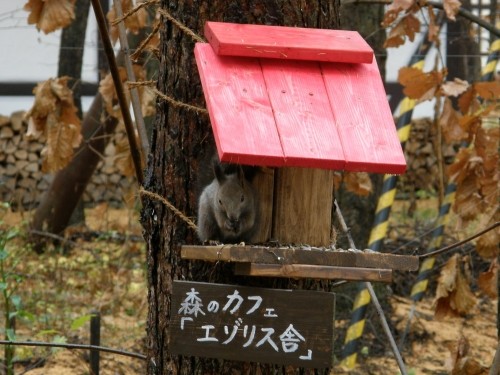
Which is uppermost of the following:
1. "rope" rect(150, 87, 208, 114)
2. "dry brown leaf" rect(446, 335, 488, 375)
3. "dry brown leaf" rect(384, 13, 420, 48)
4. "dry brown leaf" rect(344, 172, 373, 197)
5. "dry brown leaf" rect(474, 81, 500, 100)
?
"dry brown leaf" rect(384, 13, 420, 48)

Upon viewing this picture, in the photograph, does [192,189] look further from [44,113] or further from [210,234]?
[44,113]

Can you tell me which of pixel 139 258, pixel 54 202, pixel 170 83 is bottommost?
pixel 139 258

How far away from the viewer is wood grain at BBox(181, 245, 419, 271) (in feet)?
7.49

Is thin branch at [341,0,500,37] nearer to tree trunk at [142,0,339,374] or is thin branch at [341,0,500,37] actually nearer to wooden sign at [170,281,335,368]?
tree trunk at [142,0,339,374]

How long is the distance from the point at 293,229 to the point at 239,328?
34cm

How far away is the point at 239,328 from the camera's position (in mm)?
2488

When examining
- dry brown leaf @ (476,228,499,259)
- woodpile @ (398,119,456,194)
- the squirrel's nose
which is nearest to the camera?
the squirrel's nose

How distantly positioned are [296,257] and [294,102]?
469 millimetres

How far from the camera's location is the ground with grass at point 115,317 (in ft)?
20.1

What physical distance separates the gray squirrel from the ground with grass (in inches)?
119

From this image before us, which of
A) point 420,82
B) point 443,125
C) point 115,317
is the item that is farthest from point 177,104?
point 115,317

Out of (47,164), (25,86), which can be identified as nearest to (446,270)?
(47,164)

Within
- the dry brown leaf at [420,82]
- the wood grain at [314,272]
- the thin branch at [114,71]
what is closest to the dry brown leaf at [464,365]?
the dry brown leaf at [420,82]

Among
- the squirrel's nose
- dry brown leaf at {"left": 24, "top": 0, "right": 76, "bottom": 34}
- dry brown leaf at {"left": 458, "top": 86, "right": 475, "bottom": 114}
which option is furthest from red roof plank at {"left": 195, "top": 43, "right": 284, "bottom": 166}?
dry brown leaf at {"left": 458, "top": 86, "right": 475, "bottom": 114}
